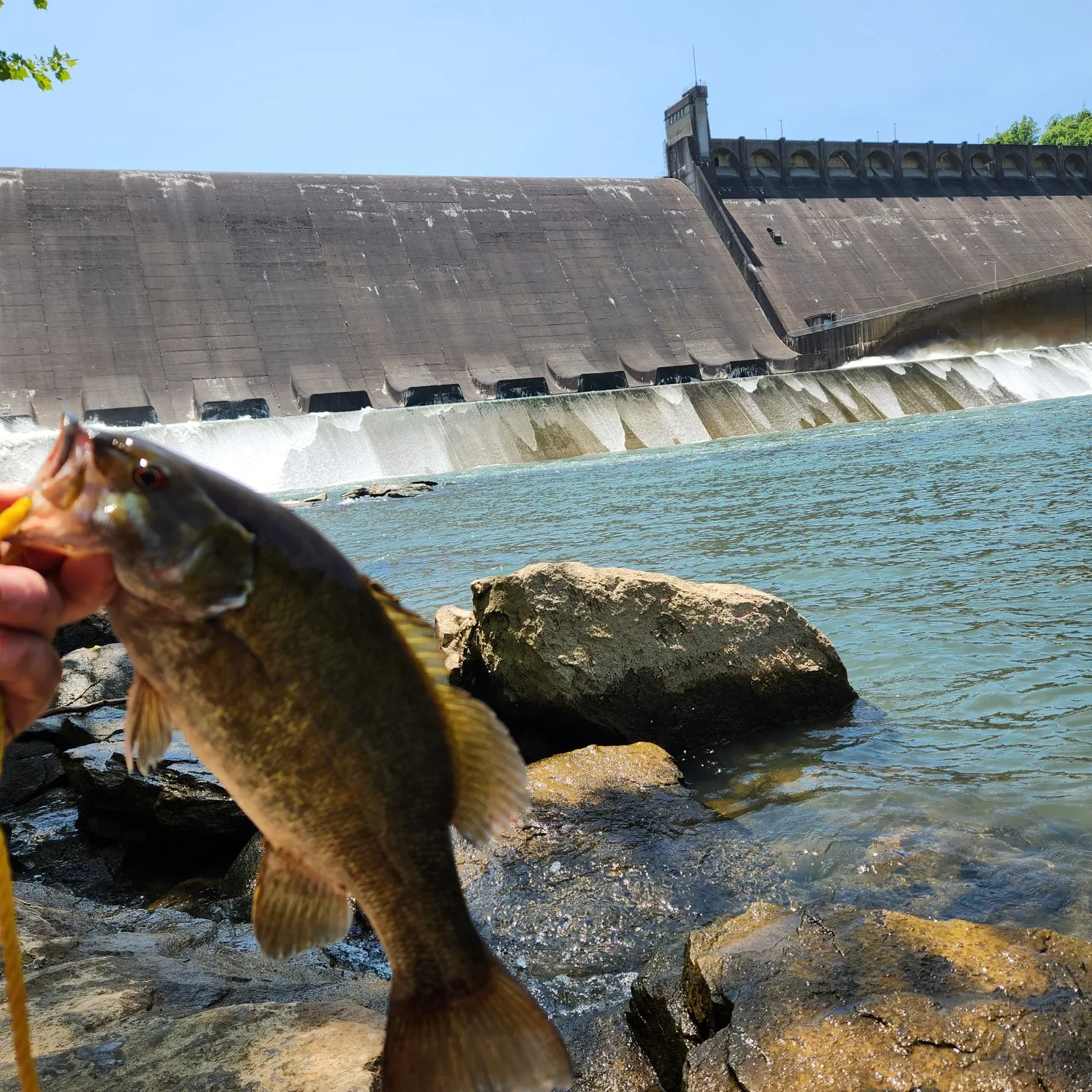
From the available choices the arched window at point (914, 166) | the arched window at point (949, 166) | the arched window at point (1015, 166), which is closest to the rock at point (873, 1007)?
the arched window at point (914, 166)

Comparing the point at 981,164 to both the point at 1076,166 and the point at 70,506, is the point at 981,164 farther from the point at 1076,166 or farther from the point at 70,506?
the point at 70,506

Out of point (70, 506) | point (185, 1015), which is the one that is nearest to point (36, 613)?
point (70, 506)

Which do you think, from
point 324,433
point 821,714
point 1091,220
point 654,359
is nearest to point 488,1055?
point 821,714

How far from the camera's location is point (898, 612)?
669cm

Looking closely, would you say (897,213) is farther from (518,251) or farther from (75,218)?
(75,218)

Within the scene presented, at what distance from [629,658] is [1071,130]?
74.9m

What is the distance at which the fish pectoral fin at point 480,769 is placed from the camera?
1.19m

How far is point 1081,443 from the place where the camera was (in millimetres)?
14750

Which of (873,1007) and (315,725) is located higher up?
(315,725)

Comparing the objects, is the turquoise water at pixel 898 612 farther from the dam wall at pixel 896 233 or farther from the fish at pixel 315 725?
the dam wall at pixel 896 233

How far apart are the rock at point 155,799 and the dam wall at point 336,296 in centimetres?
2027

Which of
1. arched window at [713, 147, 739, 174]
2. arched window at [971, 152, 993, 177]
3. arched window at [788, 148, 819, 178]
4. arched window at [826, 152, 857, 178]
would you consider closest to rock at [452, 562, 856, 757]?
arched window at [713, 147, 739, 174]

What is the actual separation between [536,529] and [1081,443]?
8168 mm

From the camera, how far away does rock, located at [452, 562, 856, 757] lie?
4672 millimetres
